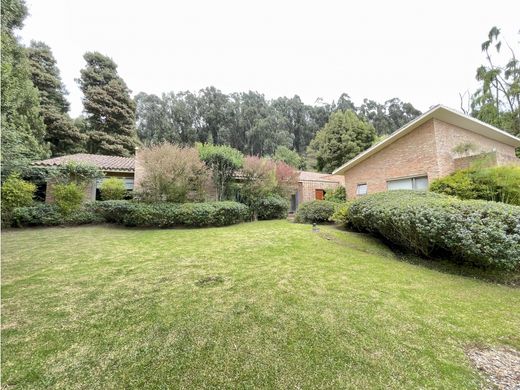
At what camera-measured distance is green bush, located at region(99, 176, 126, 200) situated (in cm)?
1230

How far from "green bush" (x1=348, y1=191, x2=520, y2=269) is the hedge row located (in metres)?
7.34

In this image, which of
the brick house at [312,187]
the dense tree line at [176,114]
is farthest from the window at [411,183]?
the dense tree line at [176,114]

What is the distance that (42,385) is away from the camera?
6.21ft

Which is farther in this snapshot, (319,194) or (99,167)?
(319,194)

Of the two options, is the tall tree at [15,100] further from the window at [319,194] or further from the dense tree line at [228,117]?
the window at [319,194]

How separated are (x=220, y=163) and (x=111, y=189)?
6258 mm

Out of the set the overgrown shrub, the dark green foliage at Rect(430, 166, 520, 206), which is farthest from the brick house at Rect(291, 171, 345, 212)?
the dark green foliage at Rect(430, 166, 520, 206)

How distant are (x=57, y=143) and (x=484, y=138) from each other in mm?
31569

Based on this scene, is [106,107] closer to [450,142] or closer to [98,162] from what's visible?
[98,162]

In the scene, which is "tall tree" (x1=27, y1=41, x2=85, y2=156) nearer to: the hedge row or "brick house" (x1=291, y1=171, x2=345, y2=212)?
the hedge row

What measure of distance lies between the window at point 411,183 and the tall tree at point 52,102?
26574 mm

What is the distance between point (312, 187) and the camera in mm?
19875

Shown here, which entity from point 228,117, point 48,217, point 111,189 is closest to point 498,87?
point 228,117

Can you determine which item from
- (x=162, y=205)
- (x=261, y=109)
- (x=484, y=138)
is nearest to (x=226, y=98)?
(x=261, y=109)
